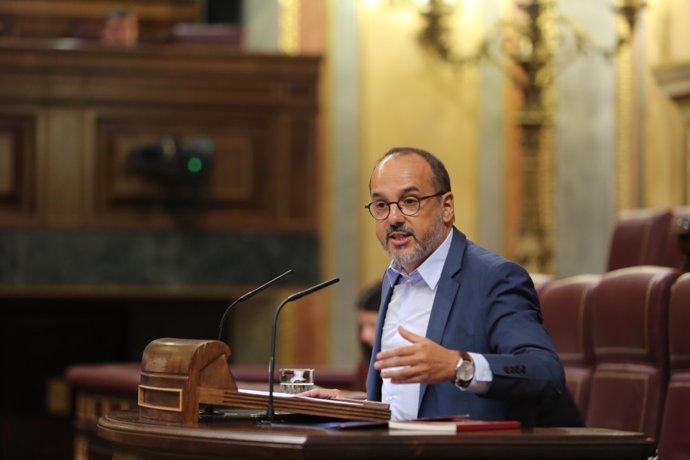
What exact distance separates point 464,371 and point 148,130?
5.27m

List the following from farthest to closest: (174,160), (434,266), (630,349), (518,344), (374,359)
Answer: (174,160) < (630,349) < (374,359) < (434,266) < (518,344)

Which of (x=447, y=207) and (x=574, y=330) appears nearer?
(x=447, y=207)

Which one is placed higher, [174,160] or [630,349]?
[174,160]

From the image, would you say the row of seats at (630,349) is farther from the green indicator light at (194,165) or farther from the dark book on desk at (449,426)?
the green indicator light at (194,165)

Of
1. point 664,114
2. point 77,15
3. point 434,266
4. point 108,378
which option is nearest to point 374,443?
point 434,266

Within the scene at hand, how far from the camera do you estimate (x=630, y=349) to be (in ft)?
13.7

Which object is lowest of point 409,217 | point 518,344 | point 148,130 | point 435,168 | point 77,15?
point 518,344

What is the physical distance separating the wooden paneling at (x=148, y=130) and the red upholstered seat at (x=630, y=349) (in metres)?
3.62

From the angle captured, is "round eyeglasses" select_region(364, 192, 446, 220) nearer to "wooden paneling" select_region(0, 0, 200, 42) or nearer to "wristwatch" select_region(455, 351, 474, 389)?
"wristwatch" select_region(455, 351, 474, 389)

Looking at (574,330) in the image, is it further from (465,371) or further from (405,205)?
(465,371)

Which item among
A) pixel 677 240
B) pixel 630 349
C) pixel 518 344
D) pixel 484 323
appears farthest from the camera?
pixel 677 240

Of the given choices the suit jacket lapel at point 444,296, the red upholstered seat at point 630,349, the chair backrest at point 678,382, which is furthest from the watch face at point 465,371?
the red upholstered seat at point 630,349

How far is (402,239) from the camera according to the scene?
10.1ft

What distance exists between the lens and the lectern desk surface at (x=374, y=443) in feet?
8.04
